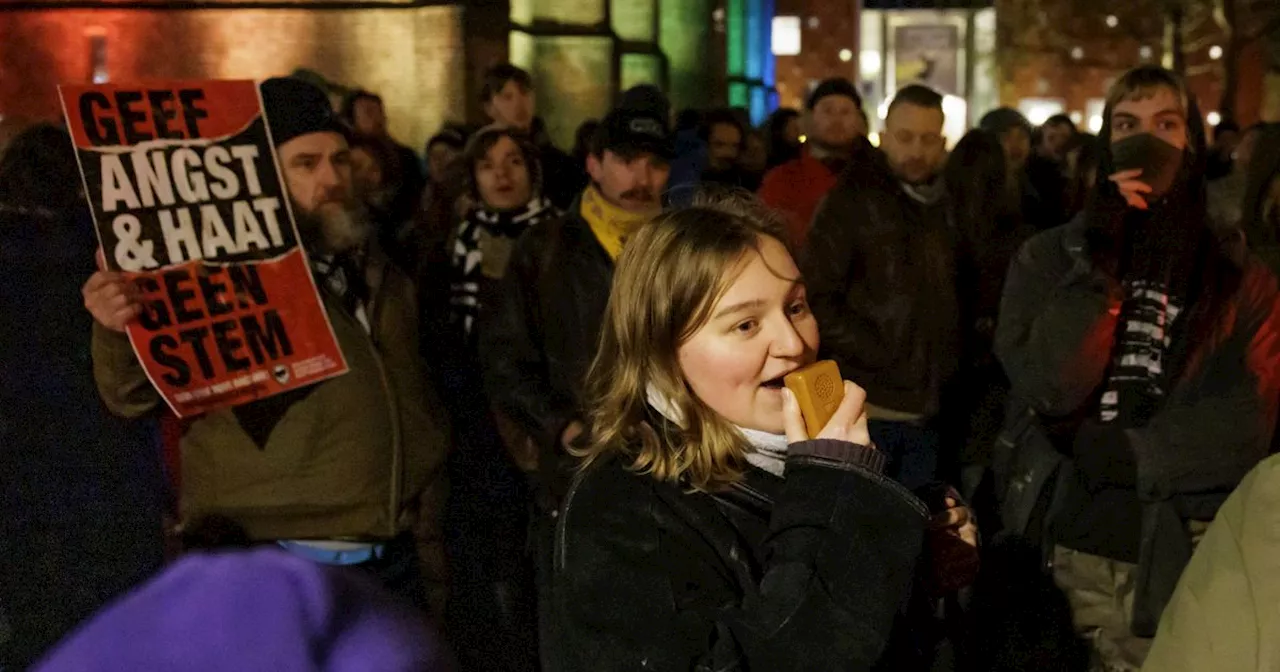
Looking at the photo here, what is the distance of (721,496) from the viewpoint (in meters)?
2.20

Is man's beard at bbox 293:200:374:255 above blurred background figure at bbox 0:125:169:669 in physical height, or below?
above

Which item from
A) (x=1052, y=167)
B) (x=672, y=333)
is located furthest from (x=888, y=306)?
(x=1052, y=167)

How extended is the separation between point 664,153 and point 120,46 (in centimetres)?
1024

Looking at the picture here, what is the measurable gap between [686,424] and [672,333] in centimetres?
15

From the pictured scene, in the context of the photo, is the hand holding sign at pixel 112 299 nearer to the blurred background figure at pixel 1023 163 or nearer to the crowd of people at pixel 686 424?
the crowd of people at pixel 686 424

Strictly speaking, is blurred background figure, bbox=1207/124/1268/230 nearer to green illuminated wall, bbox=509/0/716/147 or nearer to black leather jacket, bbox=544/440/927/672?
black leather jacket, bbox=544/440/927/672

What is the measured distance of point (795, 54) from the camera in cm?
5297

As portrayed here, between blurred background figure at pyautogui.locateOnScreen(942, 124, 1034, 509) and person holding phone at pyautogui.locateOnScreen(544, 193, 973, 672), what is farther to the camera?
blurred background figure at pyautogui.locateOnScreen(942, 124, 1034, 509)

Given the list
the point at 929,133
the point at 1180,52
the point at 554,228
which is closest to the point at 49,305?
the point at 554,228

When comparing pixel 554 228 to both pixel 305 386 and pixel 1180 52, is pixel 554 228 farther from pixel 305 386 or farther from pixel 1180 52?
pixel 1180 52

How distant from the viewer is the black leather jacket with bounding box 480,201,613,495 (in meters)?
4.54

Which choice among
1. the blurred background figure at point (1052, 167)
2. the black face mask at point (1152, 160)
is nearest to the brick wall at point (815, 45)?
the blurred background figure at point (1052, 167)

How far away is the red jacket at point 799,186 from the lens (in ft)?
22.7

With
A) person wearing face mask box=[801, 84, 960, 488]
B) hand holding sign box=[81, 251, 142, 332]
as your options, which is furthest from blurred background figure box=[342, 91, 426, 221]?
hand holding sign box=[81, 251, 142, 332]
